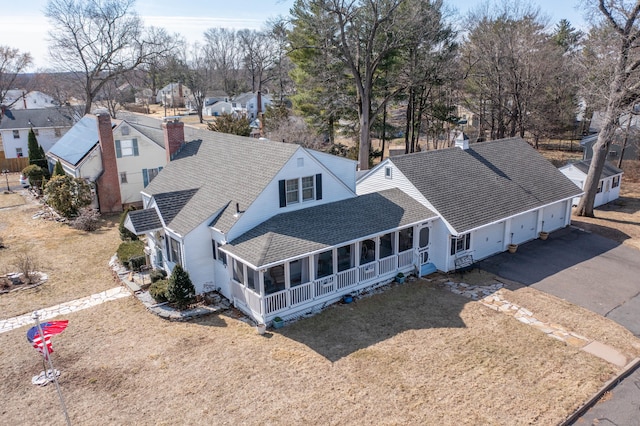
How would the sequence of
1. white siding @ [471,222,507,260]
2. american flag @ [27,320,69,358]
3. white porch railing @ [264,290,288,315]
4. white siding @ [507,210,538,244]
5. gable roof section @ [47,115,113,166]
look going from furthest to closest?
gable roof section @ [47,115,113,166] < white siding @ [507,210,538,244] < white siding @ [471,222,507,260] < white porch railing @ [264,290,288,315] < american flag @ [27,320,69,358]

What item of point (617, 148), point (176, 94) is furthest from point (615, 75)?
point (176, 94)

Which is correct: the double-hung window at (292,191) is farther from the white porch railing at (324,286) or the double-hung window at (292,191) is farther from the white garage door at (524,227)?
the white garage door at (524,227)

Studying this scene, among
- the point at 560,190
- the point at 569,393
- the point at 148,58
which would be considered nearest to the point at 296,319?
the point at 569,393

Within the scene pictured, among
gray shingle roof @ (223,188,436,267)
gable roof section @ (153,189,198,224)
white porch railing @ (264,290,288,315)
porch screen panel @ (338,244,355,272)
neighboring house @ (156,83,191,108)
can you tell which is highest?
neighboring house @ (156,83,191,108)

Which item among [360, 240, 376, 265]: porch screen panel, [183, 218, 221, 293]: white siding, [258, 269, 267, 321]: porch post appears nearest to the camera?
[258, 269, 267, 321]: porch post

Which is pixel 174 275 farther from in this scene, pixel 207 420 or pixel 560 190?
pixel 560 190

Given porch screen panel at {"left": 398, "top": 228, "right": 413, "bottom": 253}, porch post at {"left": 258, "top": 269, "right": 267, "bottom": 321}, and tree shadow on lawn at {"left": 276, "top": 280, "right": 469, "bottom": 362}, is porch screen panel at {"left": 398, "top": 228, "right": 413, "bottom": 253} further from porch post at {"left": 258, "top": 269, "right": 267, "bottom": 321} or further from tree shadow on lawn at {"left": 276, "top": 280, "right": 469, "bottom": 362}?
porch post at {"left": 258, "top": 269, "right": 267, "bottom": 321}

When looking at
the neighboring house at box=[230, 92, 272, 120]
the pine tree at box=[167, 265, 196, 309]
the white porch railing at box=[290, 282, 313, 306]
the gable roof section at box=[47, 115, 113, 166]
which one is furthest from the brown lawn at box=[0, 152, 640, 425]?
the neighboring house at box=[230, 92, 272, 120]
